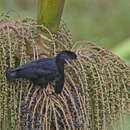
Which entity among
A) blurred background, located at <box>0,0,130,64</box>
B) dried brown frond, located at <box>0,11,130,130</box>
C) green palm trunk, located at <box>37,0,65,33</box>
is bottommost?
dried brown frond, located at <box>0,11,130,130</box>

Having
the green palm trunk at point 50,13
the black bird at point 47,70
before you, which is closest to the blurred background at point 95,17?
the green palm trunk at point 50,13

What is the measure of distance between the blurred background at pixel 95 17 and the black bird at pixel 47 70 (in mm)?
3359

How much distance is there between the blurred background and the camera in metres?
4.62

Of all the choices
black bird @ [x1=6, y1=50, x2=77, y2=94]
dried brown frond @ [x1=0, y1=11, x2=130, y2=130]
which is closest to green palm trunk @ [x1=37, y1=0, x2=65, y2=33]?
dried brown frond @ [x1=0, y1=11, x2=130, y2=130]

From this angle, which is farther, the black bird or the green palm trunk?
the green palm trunk

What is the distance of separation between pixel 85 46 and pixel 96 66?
5.8 inches

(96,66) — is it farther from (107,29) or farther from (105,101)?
(107,29)

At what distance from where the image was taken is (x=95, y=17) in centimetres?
489

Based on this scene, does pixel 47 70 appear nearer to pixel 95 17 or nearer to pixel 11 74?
pixel 11 74

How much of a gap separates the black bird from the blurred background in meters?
3.36

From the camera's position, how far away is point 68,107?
98 centimetres

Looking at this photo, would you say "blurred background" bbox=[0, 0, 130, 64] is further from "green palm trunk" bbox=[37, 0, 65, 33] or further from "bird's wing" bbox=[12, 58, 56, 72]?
"bird's wing" bbox=[12, 58, 56, 72]

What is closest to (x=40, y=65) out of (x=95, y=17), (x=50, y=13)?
(x=50, y=13)

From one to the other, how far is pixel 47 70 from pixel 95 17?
3.97m
